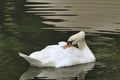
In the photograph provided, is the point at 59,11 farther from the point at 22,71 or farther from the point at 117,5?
the point at 22,71

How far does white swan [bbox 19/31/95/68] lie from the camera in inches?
600

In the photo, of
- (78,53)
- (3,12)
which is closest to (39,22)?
(3,12)

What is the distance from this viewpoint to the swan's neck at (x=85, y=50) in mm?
15898

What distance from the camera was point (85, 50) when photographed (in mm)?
16188

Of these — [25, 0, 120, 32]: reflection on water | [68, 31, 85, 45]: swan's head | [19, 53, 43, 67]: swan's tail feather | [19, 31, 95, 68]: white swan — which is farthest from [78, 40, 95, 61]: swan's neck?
[25, 0, 120, 32]: reflection on water

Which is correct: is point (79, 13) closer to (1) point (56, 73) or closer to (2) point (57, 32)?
(2) point (57, 32)

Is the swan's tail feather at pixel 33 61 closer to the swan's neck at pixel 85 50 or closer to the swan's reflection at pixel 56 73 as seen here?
the swan's reflection at pixel 56 73

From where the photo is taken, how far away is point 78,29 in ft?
61.2

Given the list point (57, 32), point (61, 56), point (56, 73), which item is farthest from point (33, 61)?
point (57, 32)

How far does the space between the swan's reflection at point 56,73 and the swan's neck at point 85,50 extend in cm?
39

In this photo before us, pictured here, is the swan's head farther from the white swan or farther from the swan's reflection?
the swan's reflection

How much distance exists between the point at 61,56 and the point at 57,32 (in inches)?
105

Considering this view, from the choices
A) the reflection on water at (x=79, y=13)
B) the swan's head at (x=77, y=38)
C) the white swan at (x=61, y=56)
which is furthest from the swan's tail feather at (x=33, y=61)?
the reflection on water at (x=79, y=13)

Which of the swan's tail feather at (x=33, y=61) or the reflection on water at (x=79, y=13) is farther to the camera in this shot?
the reflection on water at (x=79, y=13)
